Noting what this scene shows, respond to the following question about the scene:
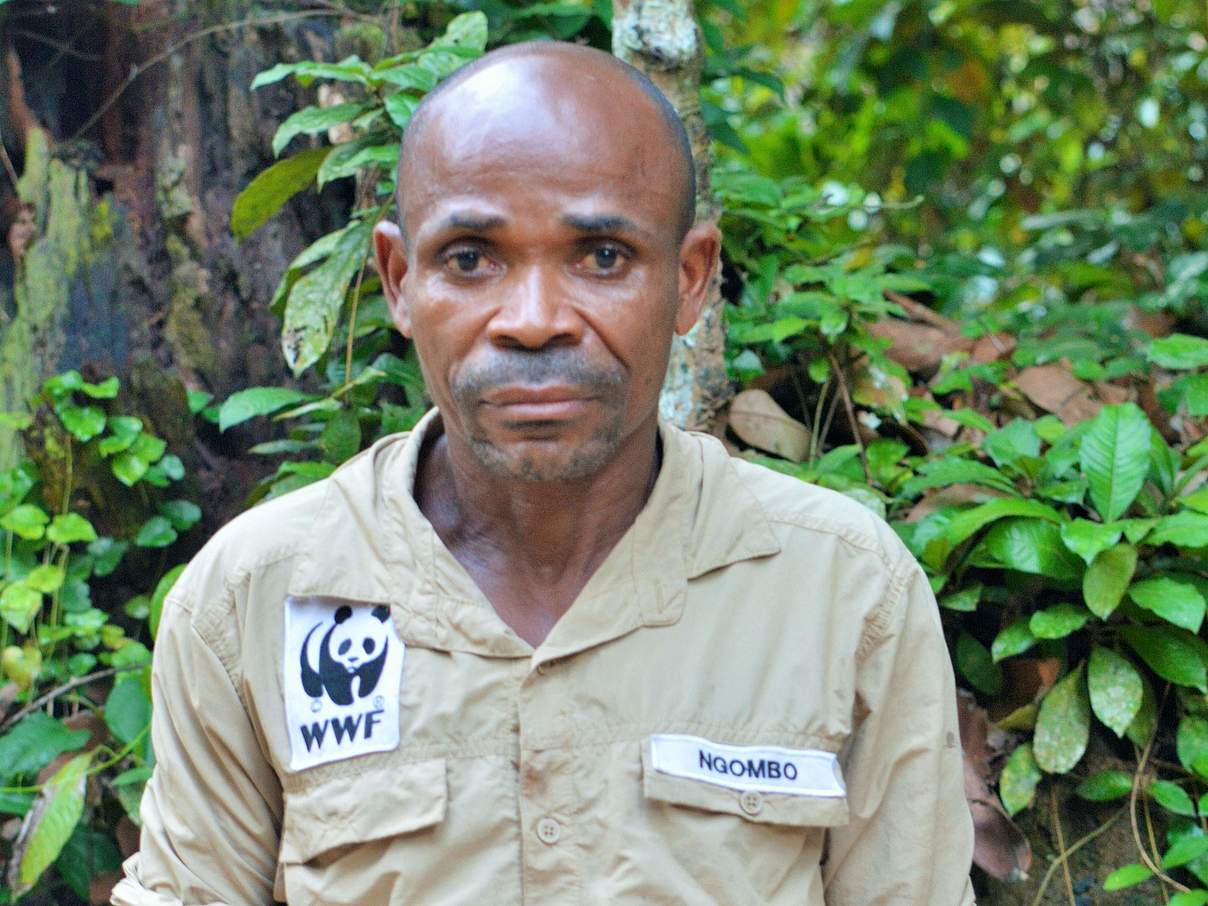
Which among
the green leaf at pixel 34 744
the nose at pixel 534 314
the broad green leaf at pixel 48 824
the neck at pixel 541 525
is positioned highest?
the nose at pixel 534 314

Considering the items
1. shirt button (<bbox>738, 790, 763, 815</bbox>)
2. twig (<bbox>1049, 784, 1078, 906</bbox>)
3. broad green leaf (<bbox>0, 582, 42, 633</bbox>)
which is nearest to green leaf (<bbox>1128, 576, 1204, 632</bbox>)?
twig (<bbox>1049, 784, 1078, 906</bbox>)

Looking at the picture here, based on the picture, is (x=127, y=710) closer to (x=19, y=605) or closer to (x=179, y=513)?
(x=19, y=605)

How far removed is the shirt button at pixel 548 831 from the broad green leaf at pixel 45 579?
1.48 meters

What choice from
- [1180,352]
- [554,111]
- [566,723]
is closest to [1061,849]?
[1180,352]

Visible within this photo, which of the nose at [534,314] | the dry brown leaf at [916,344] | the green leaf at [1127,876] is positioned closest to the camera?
the nose at [534,314]

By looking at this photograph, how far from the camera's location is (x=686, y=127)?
106 inches

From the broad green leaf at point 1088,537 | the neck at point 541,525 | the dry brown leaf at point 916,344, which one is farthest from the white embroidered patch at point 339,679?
the dry brown leaf at point 916,344

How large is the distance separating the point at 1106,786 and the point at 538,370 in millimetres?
1341

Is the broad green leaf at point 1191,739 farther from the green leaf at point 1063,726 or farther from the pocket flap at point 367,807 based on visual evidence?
the pocket flap at point 367,807

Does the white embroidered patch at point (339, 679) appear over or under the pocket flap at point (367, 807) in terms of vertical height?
over

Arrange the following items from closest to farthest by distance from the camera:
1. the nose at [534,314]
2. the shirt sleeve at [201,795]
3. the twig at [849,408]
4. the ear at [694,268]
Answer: the nose at [534,314], the shirt sleeve at [201,795], the ear at [694,268], the twig at [849,408]

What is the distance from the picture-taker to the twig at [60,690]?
2719 mm

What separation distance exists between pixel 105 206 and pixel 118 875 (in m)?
1.47

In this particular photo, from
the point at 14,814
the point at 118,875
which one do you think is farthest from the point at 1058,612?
the point at 14,814
